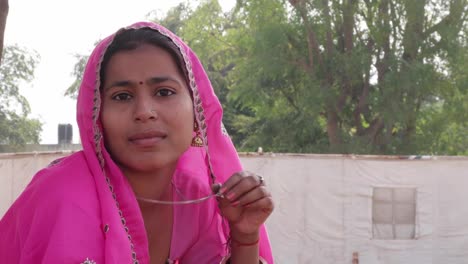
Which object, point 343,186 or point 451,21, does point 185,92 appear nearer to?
point 343,186

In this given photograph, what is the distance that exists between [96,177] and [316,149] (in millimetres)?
18032

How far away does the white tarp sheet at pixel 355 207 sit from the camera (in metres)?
10.6

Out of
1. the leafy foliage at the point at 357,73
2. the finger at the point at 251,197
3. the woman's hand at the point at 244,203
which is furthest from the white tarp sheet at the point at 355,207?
the finger at the point at 251,197

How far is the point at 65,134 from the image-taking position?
3609 cm

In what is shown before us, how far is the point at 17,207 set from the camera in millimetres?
1967

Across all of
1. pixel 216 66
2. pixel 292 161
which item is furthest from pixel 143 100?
pixel 216 66

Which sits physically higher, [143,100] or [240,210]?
[143,100]

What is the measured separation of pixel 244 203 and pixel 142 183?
327mm

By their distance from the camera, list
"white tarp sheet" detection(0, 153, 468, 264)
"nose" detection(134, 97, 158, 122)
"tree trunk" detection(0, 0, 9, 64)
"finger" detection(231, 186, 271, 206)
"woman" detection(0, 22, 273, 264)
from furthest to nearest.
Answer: "white tarp sheet" detection(0, 153, 468, 264), "tree trunk" detection(0, 0, 9, 64), "finger" detection(231, 186, 271, 206), "nose" detection(134, 97, 158, 122), "woman" detection(0, 22, 273, 264)

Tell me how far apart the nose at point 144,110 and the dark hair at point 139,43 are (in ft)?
0.51

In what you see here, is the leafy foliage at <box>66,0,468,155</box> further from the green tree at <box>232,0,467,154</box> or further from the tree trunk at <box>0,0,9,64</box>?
the tree trunk at <box>0,0,9,64</box>

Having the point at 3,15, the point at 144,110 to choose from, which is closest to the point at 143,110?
the point at 144,110

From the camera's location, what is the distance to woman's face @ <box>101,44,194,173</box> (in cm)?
205

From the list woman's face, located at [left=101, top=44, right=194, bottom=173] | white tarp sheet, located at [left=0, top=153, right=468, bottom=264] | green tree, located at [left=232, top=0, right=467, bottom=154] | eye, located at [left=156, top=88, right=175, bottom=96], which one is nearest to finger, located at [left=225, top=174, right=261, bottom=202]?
woman's face, located at [left=101, top=44, right=194, bottom=173]
